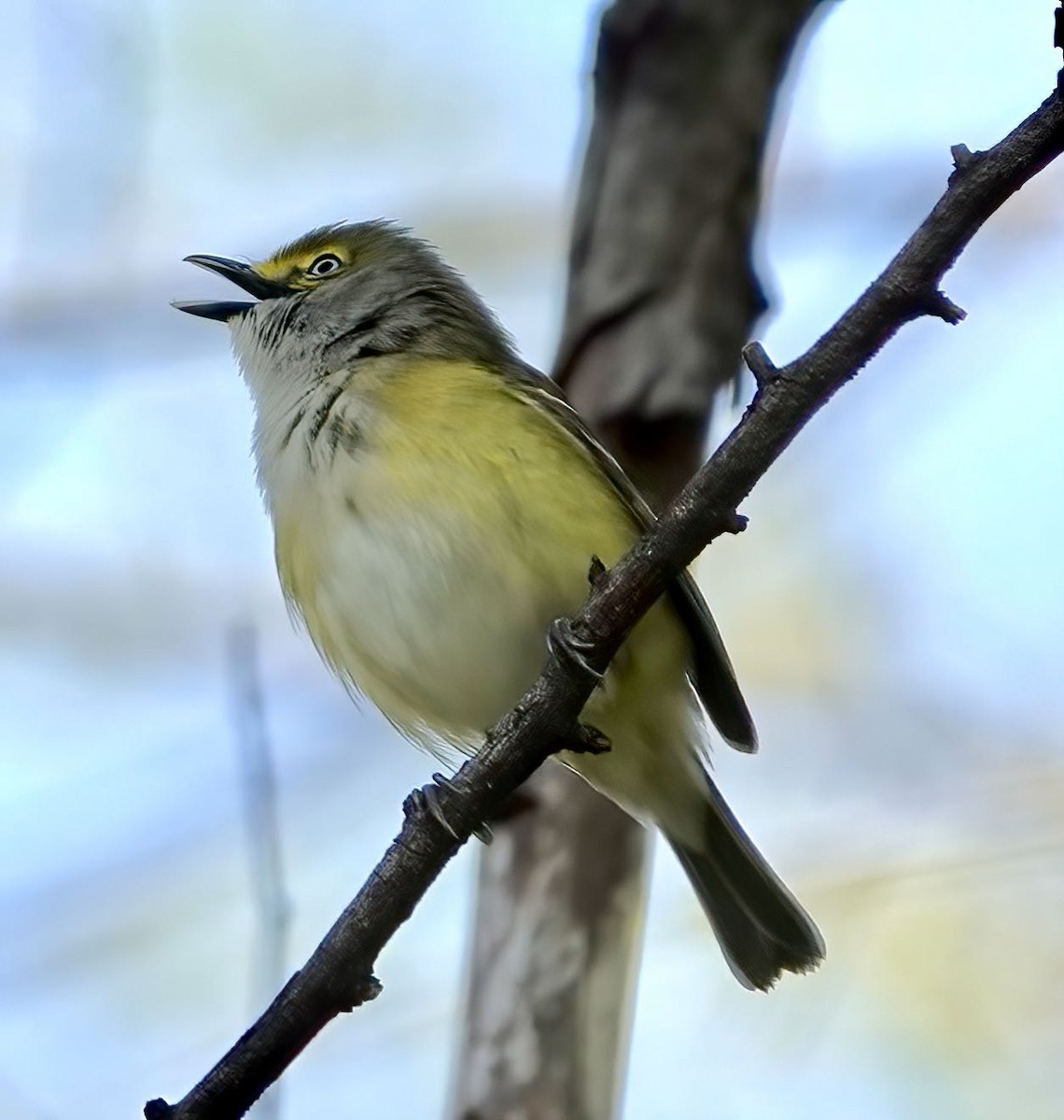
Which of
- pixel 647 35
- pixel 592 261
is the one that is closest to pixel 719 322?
pixel 592 261

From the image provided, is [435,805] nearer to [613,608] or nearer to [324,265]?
[613,608]

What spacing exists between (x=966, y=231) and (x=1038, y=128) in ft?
0.66

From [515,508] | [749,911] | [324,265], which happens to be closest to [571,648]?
[515,508]

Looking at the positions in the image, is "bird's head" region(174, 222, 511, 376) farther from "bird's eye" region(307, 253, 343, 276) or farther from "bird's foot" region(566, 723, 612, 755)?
"bird's foot" region(566, 723, 612, 755)

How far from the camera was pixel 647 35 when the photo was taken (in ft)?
18.5

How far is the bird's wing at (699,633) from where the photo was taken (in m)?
4.46

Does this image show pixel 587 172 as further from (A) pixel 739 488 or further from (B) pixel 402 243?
(A) pixel 739 488

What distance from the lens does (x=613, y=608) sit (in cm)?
313

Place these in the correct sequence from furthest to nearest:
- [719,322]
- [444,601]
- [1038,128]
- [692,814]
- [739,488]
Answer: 1. [719,322]
2. [692,814]
3. [444,601]
4. [739,488]
5. [1038,128]

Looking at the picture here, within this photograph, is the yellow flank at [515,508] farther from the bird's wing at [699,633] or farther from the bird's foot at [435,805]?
Answer: the bird's foot at [435,805]

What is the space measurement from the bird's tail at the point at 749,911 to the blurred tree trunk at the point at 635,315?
0.26m

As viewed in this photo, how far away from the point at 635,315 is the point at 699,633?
141cm

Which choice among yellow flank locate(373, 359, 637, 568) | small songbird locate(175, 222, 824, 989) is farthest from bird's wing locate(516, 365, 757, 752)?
yellow flank locate(373, 359, 637, 568)

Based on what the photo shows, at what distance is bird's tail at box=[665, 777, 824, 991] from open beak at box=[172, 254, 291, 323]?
225 cm
